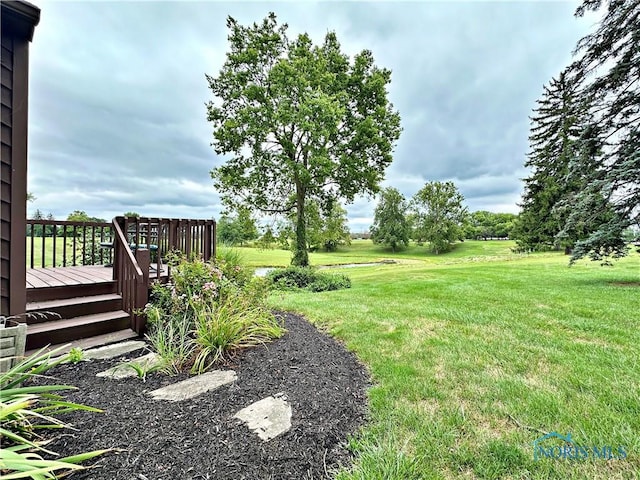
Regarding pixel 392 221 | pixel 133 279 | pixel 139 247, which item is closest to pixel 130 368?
pixel 133 279

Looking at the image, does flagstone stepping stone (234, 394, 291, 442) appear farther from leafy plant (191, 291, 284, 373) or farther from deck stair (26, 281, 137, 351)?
deck stair (26, 281, 137, 351)

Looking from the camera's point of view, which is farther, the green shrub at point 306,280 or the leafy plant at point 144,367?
the green shrub at point 306,280

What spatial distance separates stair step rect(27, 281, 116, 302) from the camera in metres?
3.36

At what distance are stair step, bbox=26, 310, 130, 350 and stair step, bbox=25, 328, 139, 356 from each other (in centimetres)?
4

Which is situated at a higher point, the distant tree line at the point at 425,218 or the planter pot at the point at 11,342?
the distant tree line at the point at 425,218

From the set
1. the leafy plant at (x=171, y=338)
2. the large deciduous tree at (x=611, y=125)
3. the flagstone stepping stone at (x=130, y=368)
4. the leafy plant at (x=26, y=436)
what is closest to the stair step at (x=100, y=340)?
the leafy plant at (x=171, y=338)

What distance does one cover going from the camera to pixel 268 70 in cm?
1160

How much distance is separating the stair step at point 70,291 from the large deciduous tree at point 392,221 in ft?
108

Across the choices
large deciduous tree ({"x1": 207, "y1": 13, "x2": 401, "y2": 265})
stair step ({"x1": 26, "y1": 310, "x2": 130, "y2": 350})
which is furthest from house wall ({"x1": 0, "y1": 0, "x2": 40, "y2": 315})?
large deciduous tree ({"x1": 207, "y1": 13, "x2": 401, "y2": 265})

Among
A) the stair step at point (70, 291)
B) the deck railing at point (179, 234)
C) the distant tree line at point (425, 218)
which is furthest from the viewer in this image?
the distant tree line at point (425, 218)

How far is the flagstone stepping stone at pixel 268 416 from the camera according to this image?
5.95 ft

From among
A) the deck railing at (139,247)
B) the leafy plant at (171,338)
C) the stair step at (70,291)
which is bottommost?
the leafy plant at (171,338)

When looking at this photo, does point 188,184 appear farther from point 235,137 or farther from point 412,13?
point 412,13

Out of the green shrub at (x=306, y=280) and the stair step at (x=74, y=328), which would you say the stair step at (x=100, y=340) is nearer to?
the stair step at (x=74, y=328)
